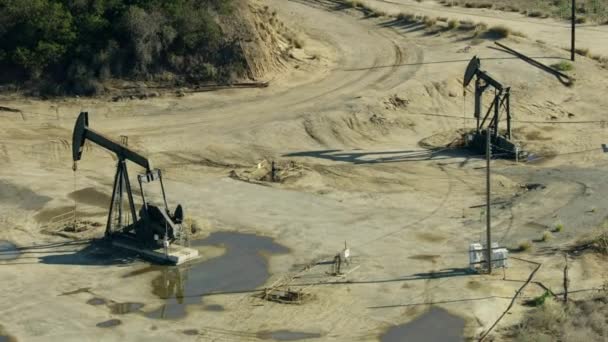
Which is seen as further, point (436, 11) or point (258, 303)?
point (436, 11)

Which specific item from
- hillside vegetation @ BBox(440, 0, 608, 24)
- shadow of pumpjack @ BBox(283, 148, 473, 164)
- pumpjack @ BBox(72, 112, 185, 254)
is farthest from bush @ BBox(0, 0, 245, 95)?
hillside vegetation @ BBox(440, 0, 608, 24)

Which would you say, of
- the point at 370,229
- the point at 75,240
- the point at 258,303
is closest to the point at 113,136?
the point at 75,240

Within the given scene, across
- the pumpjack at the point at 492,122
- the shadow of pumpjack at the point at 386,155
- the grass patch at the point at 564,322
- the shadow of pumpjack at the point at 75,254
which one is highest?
the pumpjack at the point at 492,122

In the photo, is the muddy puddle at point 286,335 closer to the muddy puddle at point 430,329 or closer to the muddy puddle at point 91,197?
the muddy puddle at point 430,329

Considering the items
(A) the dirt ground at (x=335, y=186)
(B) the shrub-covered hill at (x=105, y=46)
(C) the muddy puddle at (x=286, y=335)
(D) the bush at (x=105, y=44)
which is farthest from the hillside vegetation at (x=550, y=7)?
(C) the muddy puddle at (x=286, y=335)

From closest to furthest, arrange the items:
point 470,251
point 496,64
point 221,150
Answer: point 470,251 < point 221,150 < point 496,64

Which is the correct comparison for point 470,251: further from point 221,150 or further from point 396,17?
point 396,17

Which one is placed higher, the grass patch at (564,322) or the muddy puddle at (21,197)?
the muddy puddle at (21,197)
